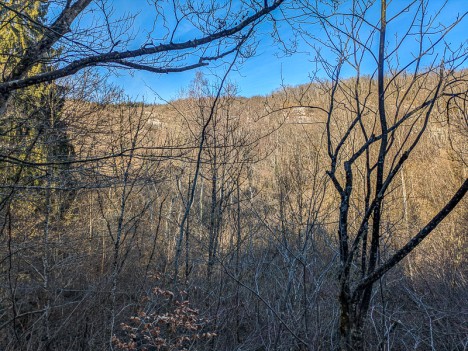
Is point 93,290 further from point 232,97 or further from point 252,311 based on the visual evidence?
point 232,97

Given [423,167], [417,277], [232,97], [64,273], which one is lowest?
[417,277]

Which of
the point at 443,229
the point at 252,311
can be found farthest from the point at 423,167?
the point at 252,311

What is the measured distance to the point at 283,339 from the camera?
14.5ft

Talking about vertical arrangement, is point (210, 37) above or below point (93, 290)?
above

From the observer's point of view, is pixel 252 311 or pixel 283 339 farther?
pixel 252 311

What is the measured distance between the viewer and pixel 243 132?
7.73 m

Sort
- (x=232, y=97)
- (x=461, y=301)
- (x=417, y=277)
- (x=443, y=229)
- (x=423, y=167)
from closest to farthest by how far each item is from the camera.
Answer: (x=461, y=301), (x=232, y=97), (x=417, y=277), (x=443, y=229), (x=423, y=167)

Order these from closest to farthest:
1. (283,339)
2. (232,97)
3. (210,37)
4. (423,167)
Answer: (210,37)
(283,339)
(232,97)
(423,167)

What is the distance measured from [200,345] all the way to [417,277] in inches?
237

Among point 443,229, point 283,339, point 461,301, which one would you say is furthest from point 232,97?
point 443,229

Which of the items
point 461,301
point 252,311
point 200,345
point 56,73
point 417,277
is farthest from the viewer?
point 417,277

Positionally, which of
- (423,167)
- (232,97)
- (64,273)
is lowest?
(64,273)

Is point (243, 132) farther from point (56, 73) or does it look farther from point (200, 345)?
point (56, 73)

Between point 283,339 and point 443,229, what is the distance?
8.08 meters
